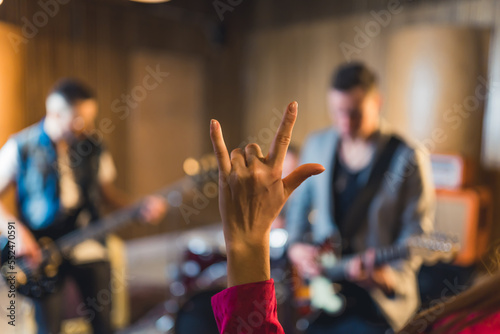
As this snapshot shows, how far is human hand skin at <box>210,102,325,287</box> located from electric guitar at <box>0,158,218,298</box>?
1.64 meters

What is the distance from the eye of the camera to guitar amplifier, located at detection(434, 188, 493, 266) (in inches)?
141

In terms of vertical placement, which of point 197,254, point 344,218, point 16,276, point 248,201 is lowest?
point 197,254

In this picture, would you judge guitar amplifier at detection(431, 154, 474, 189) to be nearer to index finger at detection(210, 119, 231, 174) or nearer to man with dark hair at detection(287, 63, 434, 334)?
man with dark hair at detection(287, 63, 434, 334)

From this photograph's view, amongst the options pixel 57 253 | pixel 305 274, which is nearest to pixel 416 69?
pixel 305 274

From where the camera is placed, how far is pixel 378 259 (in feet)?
7.54

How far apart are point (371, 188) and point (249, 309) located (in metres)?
1.70

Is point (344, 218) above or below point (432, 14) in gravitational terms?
below

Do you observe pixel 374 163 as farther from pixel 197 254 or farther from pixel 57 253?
pixel 57 253

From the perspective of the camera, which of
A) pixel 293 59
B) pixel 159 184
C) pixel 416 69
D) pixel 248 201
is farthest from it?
pixel 293 59

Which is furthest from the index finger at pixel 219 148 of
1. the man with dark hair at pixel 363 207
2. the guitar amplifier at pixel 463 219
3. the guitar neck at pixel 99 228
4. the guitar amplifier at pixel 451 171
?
the guitar amplifier at pixel 451 171

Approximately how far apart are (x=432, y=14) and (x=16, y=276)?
4.30 m

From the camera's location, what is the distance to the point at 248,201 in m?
0.72

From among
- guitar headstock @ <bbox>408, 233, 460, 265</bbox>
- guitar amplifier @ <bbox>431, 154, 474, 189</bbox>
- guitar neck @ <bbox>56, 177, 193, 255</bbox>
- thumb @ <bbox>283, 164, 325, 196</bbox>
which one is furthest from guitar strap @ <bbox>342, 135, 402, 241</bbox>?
guitar amplifier @ <bbox>431, 154, 474, 189</bbox>

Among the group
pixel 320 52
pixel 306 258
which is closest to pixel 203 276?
pixel 306 258
